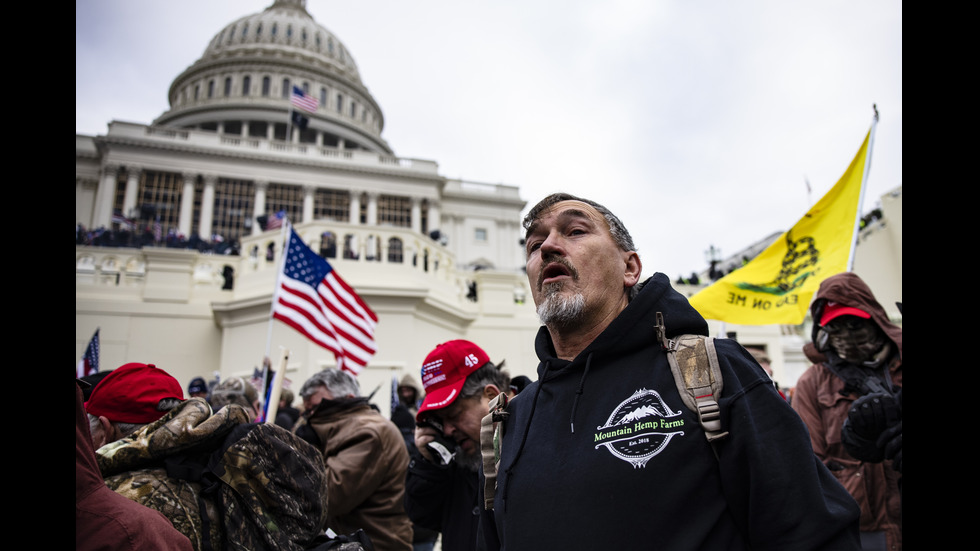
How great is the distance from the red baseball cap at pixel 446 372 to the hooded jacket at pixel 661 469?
4.57 ft

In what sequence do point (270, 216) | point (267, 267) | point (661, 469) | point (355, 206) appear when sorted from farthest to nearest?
point (355, 206)
point (270, 216)
point (267, 267)
point (661, 469)

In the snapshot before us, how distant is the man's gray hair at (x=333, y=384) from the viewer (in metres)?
4.21

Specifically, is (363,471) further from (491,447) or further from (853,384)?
(853,384)

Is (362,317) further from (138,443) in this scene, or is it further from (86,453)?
(86,453)

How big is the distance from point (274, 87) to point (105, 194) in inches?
1000

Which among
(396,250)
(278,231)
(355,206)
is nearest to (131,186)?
(355,206)

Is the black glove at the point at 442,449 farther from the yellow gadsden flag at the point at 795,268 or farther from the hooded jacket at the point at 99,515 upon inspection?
the yellow gadsden flag at the point at 795,268

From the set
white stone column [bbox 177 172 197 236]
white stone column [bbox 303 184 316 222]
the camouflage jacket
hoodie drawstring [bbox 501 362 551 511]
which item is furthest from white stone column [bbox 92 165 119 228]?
hoodie drawstring [bbox 501 362 551 511]

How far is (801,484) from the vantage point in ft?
4.50

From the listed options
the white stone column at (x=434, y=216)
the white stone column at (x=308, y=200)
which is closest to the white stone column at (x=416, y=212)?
the white stone column at (x=434, y=216)

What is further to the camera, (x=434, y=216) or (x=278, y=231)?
(x=434, y=216)

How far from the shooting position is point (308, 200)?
158 ft

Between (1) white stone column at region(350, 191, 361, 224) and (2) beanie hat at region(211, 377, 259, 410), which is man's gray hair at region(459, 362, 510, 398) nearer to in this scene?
(2) beanie hat at region(211, 377, 259, 410)
